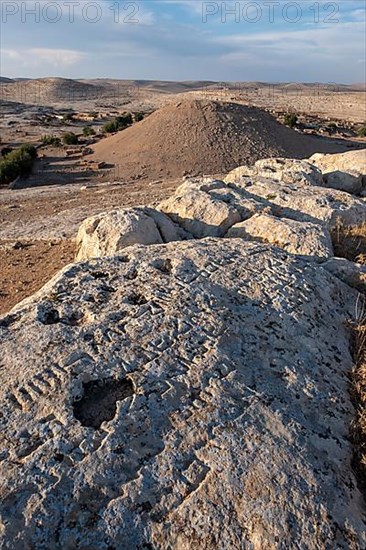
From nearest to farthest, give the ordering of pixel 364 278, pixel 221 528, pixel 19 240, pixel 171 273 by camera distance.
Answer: pixel 221 528, pixel 171 273, pixel 364 278, pixel 19 240

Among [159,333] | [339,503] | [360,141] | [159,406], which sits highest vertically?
[360,141]

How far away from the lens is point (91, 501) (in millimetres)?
2799

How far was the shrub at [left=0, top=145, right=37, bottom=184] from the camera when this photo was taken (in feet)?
66.3

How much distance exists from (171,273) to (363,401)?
1.94 metres

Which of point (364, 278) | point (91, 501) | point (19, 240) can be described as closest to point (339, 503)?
point (91, 501)

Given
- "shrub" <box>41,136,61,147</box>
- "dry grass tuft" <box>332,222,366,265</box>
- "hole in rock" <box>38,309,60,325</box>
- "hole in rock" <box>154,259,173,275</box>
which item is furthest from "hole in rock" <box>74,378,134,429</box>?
"shrub" <box>41,136,61,147</box>

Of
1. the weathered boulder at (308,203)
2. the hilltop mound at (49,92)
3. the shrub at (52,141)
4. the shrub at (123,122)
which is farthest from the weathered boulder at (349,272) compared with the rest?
the hilltop mound at (49,92)

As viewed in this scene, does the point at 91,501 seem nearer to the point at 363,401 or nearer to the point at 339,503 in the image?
the point at 339,503

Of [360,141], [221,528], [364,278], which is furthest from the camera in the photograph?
[360,141]

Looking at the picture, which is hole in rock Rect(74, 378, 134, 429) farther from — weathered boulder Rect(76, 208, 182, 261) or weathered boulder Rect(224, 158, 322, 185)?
weathered boulder Rect(224, 158, 322, 185)

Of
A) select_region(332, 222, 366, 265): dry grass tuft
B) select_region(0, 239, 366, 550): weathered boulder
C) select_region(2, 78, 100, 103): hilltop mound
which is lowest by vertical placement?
select_region(0, 239, 366, 550): weathered boulder

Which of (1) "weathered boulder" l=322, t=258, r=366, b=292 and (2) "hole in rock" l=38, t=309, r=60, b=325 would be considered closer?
(2) "hole in rock" l=38, t=309, r=60, b=325

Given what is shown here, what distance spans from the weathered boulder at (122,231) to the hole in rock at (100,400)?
2.68 meters

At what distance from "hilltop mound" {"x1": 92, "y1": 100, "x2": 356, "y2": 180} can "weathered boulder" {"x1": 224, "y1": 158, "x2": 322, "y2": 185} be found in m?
9.78
